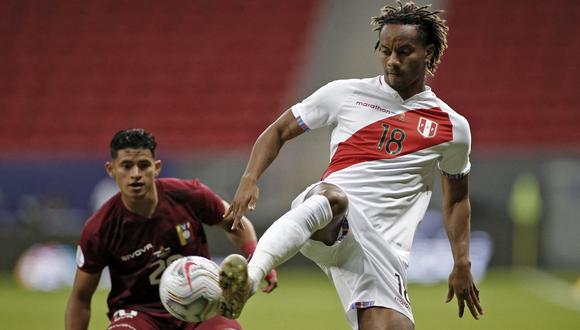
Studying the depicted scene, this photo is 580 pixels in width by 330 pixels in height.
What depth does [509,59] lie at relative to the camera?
1725 cm

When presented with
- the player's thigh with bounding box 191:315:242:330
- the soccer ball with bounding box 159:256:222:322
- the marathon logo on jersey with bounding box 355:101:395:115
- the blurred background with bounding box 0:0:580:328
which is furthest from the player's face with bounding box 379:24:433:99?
the blurred background with bounding box 0:0:580:328

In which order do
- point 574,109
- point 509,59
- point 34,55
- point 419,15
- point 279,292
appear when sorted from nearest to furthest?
point 419,15, point 279,292, point 574,109, point 509,59, point 34,55

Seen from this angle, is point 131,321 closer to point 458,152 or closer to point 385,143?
point 385,143

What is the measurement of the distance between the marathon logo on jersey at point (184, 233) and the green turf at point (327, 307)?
307cm

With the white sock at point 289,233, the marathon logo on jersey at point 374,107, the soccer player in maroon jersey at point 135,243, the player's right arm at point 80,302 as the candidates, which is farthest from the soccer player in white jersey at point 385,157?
the player's right arm at point 80,302

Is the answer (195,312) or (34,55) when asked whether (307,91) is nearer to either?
(34,55)

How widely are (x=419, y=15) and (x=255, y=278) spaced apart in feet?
5.95

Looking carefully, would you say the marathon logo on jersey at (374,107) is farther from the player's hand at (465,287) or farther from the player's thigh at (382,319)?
the player's thigh at (382,319)

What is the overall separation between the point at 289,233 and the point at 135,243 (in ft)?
4.56

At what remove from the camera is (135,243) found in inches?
227

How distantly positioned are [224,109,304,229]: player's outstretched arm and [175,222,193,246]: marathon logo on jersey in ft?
1.94

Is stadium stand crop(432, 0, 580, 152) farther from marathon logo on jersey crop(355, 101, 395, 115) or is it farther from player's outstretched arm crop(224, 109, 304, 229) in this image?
player's outstretched arm crop(224, 109, 304, 229)

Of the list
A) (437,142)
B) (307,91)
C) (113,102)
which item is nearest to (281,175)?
(307,91)

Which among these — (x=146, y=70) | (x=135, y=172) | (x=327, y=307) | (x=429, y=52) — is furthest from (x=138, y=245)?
(x=146, y=70)
